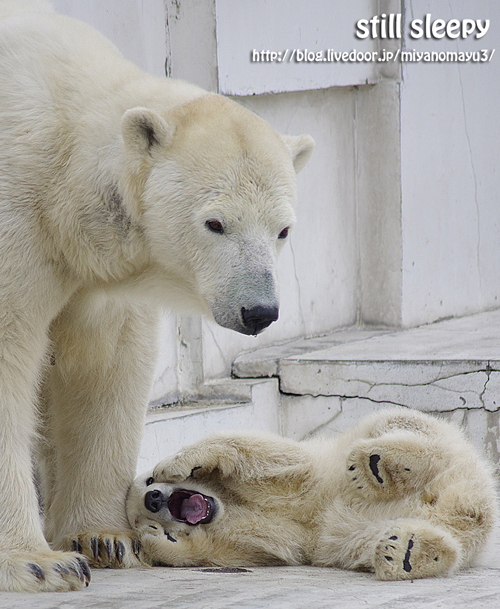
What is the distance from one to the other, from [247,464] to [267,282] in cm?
81

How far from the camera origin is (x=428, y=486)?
2.90 metres

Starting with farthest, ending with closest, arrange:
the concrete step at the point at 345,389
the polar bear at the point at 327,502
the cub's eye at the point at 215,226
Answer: the concrete step at the point at 345,389
the polar bear at the point at 327,502
the cub's eye at the point at 215,226

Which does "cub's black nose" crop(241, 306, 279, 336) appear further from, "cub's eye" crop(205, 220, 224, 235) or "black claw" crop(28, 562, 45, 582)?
"black claw" crop(28, 562, 45, 582)

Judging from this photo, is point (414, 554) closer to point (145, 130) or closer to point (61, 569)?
point (61, 569)

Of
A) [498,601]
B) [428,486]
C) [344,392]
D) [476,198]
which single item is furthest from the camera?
[476,198]

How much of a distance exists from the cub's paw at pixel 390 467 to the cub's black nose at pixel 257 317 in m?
0.52

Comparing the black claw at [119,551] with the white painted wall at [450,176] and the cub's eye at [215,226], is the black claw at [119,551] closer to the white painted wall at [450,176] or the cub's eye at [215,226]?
the cub's eye at [215,226]

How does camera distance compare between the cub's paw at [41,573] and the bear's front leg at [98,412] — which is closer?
the cub's paw at [41,573]

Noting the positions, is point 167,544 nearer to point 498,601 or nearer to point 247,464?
point 247,464

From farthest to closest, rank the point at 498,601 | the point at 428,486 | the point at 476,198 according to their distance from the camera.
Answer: the point at 476,198, the point at 428,486, the point at 498,601

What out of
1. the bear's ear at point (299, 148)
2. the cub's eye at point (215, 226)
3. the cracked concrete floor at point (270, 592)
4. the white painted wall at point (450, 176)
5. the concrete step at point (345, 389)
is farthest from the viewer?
the white painted wall at point (450, 176)

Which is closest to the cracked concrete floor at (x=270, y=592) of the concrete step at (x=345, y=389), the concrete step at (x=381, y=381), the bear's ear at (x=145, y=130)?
the bear's ear at (x=145, y=130)

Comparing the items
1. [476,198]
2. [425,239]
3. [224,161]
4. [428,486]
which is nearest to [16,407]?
[224,161]

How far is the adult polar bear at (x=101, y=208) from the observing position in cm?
264
